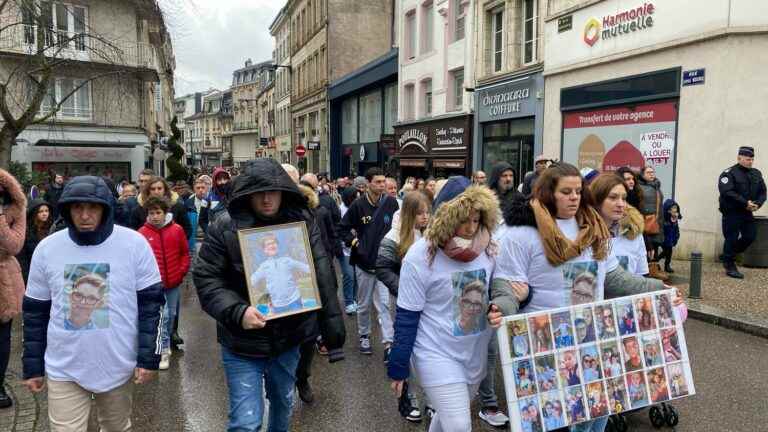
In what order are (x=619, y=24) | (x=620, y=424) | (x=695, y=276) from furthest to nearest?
(x=619, y=24) < (x=695, y=276) < (x=620, y=424)

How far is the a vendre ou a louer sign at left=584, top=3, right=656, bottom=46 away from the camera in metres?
12.1

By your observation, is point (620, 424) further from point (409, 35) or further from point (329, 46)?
point (329, 46)

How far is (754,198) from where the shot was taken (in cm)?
916

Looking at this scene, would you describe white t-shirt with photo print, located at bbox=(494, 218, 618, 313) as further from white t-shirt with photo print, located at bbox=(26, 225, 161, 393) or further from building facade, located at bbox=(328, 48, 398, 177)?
building facade, located at bbox=(328, 48, 398, 177)

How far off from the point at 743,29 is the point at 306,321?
34.6 feet

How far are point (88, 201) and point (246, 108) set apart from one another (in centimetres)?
8857

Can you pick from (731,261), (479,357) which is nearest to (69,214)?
(479,357)

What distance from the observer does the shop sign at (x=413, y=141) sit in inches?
923

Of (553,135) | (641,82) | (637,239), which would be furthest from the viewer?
(553,135)

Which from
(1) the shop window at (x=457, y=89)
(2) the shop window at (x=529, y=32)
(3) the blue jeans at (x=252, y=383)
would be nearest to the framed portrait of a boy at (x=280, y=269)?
(3) the blue jeans at (x=252, y=383)

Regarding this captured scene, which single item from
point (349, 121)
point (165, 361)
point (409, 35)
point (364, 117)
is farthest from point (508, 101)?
point (349, 121)

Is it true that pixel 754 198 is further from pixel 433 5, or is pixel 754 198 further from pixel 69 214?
pixel 433 5

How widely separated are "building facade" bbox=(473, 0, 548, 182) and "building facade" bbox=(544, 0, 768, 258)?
130cm

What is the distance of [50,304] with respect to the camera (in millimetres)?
3016
